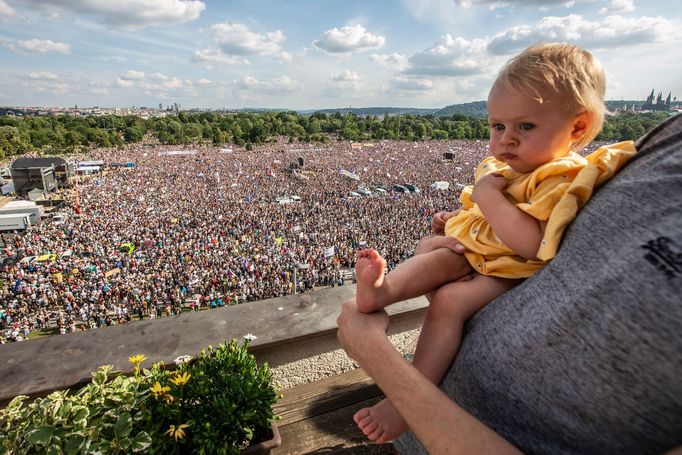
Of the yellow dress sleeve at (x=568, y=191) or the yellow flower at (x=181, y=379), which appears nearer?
the yellow dress sleeve at (x=568, y=191)

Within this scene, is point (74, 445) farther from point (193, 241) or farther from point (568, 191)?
point (193, 241)

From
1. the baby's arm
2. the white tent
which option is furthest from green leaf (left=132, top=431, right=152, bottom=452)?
the white tent

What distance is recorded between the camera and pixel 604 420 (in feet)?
2.65

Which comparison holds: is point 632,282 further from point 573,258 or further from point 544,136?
point 544,136

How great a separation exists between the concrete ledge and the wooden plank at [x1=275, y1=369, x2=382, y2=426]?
0.32m

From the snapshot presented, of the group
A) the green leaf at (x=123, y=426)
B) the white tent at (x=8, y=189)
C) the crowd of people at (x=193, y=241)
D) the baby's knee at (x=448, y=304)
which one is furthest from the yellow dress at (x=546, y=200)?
the white tent at (x=8, y=189)

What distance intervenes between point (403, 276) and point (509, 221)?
0.41 m

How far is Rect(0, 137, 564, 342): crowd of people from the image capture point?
11.4 meters

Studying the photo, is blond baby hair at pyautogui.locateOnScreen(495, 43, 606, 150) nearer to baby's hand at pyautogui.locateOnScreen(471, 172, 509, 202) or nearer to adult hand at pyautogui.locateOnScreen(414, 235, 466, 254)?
baby's hand at pyautogui.locateOnScreen(471, 172, 509, 202)

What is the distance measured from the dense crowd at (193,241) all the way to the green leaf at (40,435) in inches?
401

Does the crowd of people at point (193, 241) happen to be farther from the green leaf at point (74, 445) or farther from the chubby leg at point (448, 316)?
Result: the chubby leg at point (448, 316)

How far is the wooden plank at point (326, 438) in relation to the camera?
1.91m

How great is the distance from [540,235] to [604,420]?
51 centimetres

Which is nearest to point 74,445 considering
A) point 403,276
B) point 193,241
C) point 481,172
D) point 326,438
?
point 326,438
